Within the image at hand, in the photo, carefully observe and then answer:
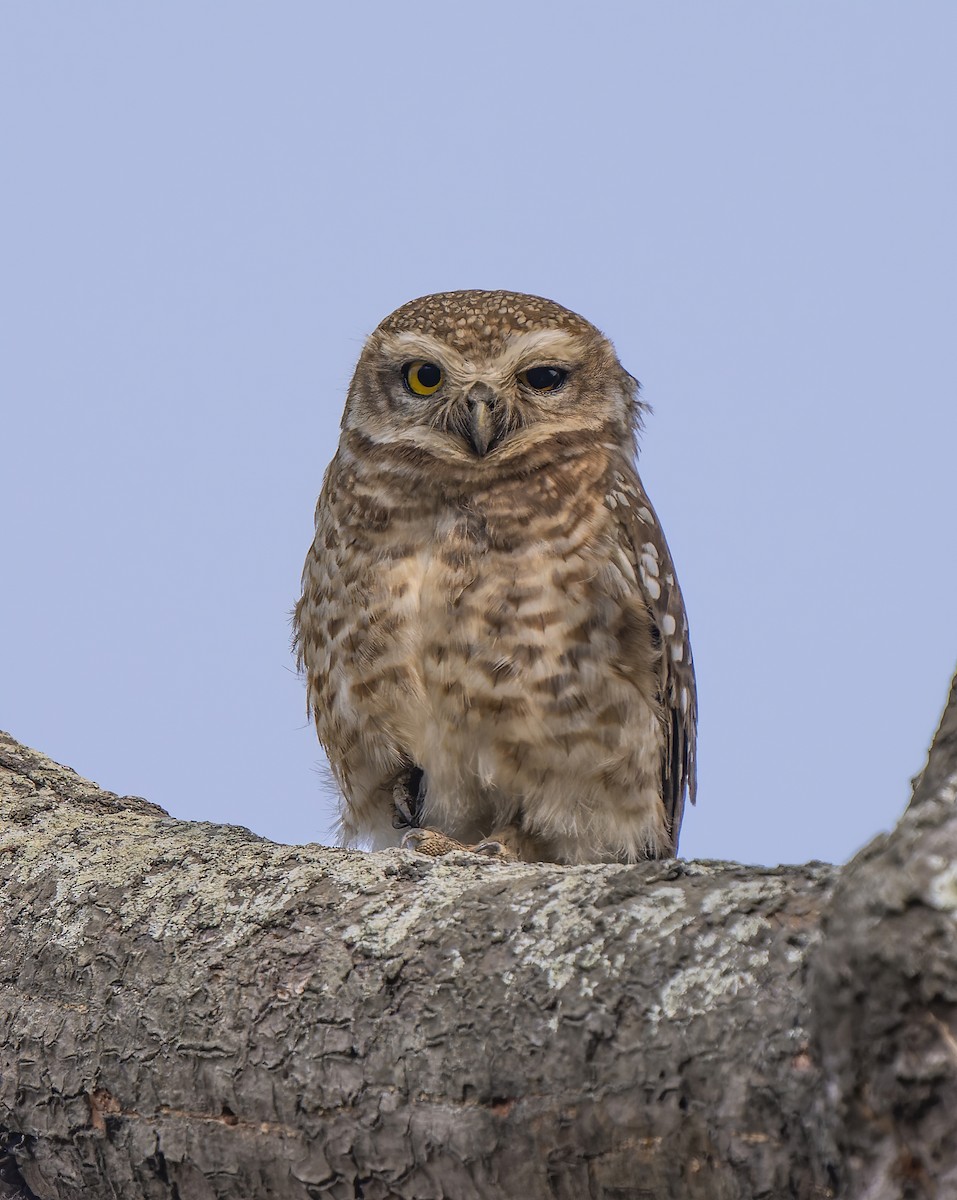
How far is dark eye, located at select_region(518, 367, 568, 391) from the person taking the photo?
4.39 metres

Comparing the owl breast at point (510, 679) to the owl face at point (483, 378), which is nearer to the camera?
the owl breast at point (510, 679)

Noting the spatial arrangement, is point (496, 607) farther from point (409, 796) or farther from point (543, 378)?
point (543, 378)

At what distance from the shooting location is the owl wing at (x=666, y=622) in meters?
4.20

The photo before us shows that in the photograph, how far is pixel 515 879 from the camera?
7.86ft

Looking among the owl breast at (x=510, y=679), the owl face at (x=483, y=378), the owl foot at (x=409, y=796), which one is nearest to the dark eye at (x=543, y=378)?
the owl face at (x=483, y=378)

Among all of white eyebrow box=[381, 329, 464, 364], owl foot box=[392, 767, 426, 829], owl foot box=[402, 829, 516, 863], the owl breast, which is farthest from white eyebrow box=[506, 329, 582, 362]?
owl foot box=[402, 829, 516, 863]

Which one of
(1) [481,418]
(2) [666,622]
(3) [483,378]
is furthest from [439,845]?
(3) [483,378]

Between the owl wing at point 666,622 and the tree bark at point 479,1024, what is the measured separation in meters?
1.67

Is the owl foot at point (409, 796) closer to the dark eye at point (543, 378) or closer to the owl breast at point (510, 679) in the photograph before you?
the owl breast at point (510, 679)

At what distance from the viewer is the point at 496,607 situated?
3943mm

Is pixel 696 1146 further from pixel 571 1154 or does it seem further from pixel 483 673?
pixel 483 673

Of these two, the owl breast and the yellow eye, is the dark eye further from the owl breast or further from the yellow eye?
the owl breast

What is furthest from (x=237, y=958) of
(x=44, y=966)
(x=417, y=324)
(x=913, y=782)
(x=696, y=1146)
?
(x=417, y=324)

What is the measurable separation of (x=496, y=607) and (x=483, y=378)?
0.80 m
